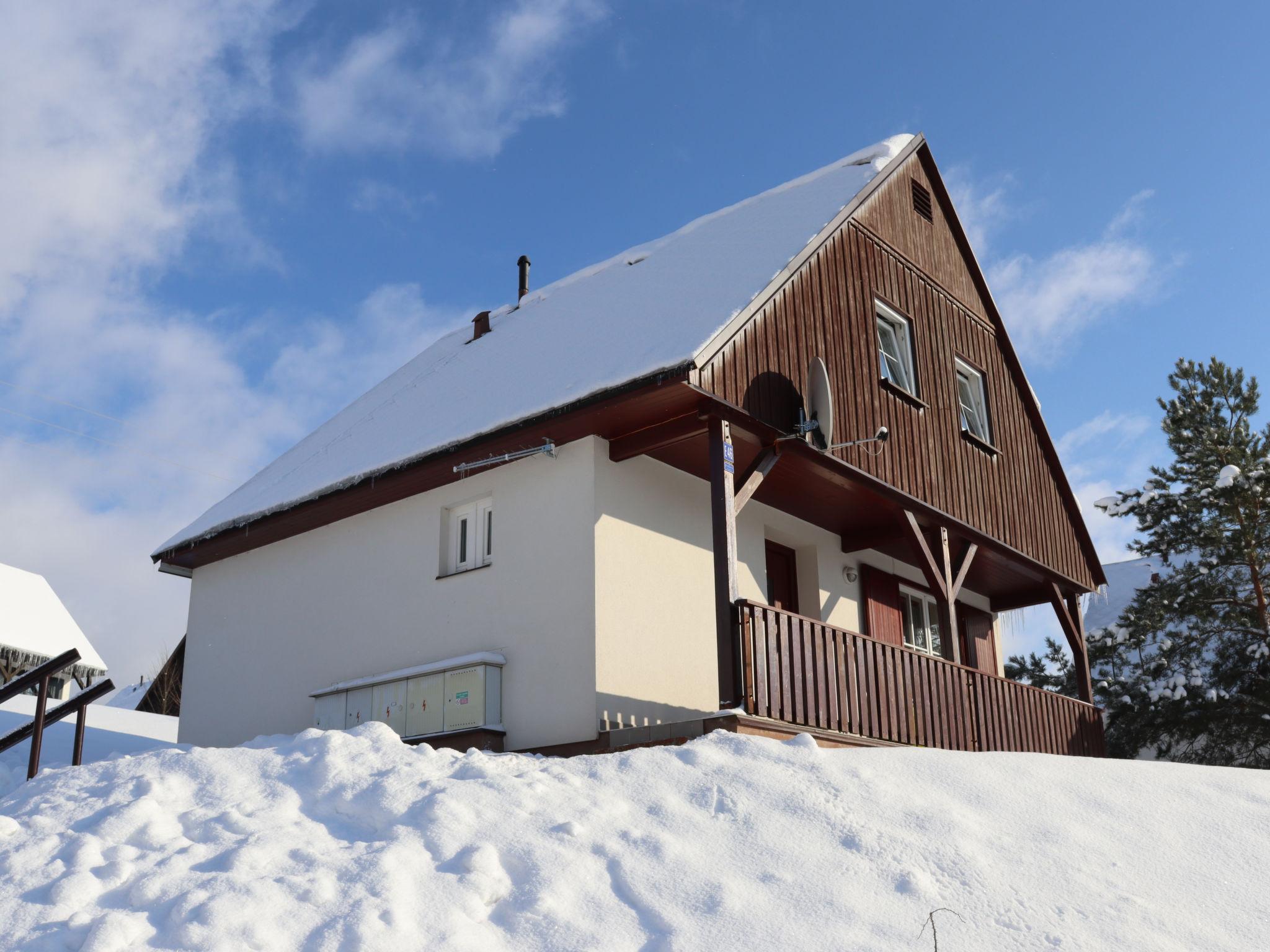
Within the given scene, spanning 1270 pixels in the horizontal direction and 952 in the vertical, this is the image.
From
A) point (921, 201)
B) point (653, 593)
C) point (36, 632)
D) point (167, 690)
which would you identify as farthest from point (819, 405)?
point (36, 632)

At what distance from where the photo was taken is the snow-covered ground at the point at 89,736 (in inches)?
466

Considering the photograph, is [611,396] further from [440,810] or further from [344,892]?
[344,892]

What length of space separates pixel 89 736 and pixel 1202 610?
18760mm

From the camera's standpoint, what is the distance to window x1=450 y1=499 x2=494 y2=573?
11.9 m

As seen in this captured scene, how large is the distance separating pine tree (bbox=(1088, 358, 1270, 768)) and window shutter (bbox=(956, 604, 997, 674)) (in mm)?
5713

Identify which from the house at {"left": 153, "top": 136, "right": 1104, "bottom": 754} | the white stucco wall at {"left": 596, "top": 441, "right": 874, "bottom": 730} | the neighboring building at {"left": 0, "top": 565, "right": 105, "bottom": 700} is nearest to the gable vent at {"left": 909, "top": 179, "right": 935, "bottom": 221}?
the house at {"left": 153, "top": 136, "right": 1104, "bottom": 754}

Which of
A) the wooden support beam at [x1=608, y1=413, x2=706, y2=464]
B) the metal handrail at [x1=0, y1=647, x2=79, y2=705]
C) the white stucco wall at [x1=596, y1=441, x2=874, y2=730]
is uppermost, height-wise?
the wooden support beam at [x1=608, y1=413, x2=706, y2=464]

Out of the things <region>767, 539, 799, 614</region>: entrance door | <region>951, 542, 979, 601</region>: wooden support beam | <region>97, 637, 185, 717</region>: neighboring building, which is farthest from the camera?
<region>97, 637, 185, 717</region>: neighboring building

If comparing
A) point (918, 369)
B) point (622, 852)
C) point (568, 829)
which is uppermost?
point (918, 369)

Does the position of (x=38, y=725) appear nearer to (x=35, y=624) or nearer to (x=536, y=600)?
(x=536, y=600)

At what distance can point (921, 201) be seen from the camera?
602 inches

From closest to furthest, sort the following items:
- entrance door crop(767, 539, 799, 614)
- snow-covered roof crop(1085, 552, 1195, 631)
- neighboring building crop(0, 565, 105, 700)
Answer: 1. entrance door crop(767, 539, 799, 614)
2. neighboring building crop(0, 565, 105, 700)
3. snow-covered roof crop(1085, 552, 1195, 631)

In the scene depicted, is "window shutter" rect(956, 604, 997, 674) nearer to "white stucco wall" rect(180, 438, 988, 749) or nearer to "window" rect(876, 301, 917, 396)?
"white stucco wall" rect(180, 438, 988, 749)

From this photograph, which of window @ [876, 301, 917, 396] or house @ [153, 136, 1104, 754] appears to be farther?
window @ [876, 301, 917, 396]
